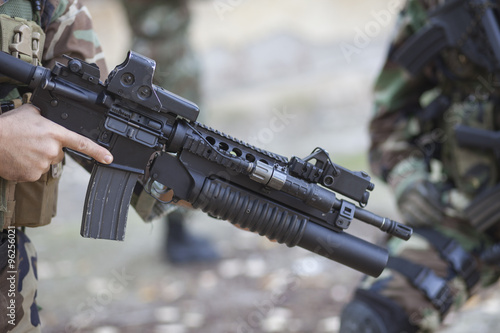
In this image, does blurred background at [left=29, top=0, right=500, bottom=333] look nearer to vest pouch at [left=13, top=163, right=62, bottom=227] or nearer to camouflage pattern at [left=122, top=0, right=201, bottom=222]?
camouflage pattern at [left=122, top=0, right=201, bottom=222]

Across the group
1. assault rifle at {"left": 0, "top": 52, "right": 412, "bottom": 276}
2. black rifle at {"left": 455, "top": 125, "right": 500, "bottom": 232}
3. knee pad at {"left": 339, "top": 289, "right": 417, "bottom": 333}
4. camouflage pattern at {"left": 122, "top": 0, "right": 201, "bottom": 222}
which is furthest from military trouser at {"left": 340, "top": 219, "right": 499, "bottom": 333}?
camouflage pattern at {"left": 122, "top": 0, "right": 201, "bottom": 222}

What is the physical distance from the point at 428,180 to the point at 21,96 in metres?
2.05

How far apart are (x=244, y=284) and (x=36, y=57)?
2876 mm

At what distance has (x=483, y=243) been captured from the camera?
286 centimetres

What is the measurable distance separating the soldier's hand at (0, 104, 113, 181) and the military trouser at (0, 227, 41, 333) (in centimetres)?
32

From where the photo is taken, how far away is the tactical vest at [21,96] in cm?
164

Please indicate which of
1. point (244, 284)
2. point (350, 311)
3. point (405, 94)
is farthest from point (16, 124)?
point (244, 284)

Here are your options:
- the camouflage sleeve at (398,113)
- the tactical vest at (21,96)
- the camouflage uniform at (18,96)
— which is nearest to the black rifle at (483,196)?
the camouflage sleeve at (398,113)

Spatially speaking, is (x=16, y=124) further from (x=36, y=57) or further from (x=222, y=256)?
(x=222, y=256)

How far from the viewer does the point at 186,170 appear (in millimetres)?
1791

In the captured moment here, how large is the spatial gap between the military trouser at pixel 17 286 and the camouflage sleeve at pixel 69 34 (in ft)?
1.97

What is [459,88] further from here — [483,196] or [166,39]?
[166,39]

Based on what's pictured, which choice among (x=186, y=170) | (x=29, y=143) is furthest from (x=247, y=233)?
(x=29, y=143)

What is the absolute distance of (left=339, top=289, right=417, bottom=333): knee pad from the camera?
2551 millimetres
